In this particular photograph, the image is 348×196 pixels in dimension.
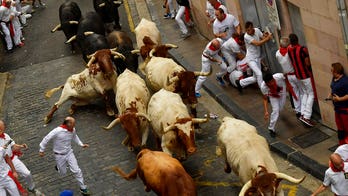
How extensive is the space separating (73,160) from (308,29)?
17.8 feet

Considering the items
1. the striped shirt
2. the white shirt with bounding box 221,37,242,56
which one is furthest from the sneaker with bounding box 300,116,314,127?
the white shirt with bounding box 221,37,242,56

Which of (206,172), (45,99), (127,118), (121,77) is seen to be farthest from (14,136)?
(206,172)

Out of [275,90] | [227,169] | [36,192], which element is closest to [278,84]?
[275,90]

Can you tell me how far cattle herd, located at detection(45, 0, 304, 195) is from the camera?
35.8 feet

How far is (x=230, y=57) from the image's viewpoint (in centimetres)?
1573

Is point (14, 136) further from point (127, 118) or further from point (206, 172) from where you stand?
point (206, 172)

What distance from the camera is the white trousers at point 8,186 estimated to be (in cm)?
1204

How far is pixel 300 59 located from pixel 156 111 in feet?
10.6

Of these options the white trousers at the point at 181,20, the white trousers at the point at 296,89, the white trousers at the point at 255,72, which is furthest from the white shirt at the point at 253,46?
the white trousers at the point at 181,20

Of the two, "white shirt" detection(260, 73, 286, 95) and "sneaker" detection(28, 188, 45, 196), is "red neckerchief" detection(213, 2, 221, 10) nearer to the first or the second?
"white shirt" detection(260, 73, 286, 95)

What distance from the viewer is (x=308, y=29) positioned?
12672mm

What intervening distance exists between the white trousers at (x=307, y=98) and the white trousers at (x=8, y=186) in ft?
20.2

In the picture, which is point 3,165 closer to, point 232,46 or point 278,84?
point 278,84

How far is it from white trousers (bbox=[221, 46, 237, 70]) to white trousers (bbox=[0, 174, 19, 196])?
6257 millimetres
